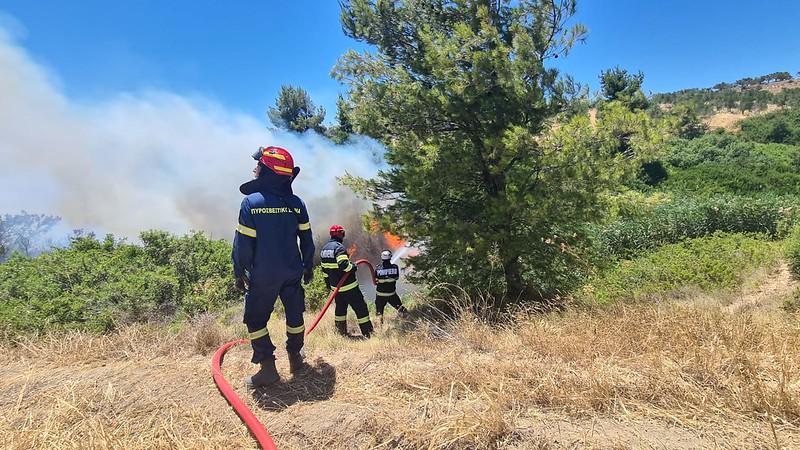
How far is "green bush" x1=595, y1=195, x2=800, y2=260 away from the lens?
1602 centimetres

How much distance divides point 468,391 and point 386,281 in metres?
4.70

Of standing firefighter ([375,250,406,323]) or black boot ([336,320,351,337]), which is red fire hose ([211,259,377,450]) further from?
standing firefighter ([375,250,406,323])

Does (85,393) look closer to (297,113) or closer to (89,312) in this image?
(89,312)

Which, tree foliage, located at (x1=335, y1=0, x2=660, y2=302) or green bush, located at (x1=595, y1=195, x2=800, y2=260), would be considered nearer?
tree foliage, located at (x1=335, y1=0, x2=660, y2=302)

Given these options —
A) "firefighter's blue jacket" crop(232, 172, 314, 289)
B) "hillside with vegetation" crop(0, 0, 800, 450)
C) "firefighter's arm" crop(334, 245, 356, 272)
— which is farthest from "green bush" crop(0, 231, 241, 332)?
"firefighter's blue jacket" crop(232, 172, 314, 289)

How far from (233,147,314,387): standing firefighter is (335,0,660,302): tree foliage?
9.98 feet

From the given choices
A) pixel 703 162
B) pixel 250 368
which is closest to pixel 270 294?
pixel 250 368

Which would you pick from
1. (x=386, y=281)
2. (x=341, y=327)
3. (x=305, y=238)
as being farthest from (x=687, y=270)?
(x=305, y=238)

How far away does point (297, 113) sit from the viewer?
29.7m

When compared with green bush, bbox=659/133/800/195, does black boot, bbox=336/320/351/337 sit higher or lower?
lower

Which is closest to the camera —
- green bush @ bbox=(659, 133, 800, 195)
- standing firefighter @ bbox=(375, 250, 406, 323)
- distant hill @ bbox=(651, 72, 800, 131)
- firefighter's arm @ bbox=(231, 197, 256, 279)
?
firefighter's arm @ bbox=(231, 197, 256, 279)

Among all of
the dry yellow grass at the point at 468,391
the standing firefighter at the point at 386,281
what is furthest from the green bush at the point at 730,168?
the dry yellow grass at the point at 468,391

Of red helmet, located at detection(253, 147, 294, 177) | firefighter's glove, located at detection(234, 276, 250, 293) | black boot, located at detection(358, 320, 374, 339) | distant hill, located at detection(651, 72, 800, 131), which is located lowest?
black boot, located at detection(358, 320, 374, 339)

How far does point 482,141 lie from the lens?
7.34 metres
